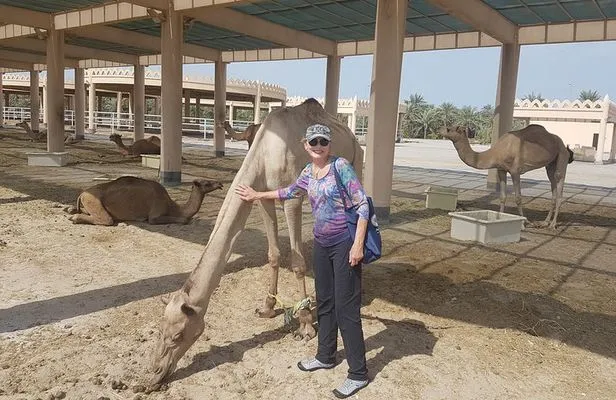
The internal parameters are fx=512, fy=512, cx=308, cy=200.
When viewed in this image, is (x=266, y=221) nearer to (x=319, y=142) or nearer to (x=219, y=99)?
(x=319, y=142)

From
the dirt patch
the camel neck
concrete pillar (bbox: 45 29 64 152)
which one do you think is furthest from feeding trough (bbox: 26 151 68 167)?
the camel neck

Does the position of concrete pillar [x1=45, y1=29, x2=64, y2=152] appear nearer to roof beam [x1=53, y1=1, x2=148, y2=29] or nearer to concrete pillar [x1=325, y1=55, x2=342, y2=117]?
roof beam [x1=53, y1=1, x2=148, y2=29]

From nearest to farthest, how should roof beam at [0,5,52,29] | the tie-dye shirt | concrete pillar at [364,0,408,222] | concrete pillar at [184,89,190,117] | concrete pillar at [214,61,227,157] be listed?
the tie-dye shirt
concrete pillar at [364,0,408,222]
roof beam at [0,5,52,29]
concrete pillar at [214,61,227,157]
concrete pillar at [184,89,190,117]

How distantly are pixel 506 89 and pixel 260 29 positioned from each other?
7012mm

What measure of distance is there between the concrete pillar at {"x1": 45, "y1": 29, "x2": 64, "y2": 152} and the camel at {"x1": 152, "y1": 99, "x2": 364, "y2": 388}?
14.0 m

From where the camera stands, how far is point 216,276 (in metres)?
3.70

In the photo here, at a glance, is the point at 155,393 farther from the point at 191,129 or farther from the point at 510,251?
the point at 191,129

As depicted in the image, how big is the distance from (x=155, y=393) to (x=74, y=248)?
3.91 m

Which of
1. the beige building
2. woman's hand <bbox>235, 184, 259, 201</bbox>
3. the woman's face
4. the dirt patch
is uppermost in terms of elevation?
the beige building

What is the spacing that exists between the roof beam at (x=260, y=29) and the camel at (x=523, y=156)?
6745 millimetres

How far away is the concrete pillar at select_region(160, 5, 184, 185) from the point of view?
40.2 ft

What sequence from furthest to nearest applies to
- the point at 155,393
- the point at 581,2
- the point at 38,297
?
the point at 581,2
the point at 38,297
the point at 155,393

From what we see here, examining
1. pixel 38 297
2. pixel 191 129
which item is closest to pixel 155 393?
pixel 38 297

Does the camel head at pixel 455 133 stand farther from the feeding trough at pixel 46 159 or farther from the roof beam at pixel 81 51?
the roof beam at pixel 81 51
